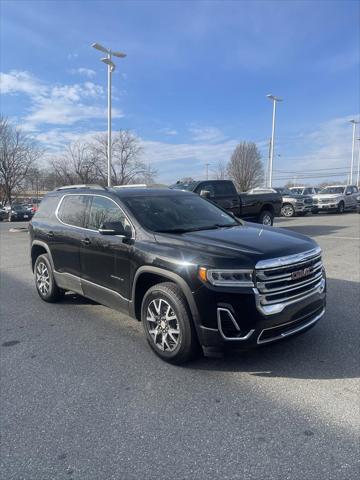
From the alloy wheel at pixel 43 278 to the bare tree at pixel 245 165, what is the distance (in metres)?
63.6

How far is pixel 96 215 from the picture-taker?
4.74m

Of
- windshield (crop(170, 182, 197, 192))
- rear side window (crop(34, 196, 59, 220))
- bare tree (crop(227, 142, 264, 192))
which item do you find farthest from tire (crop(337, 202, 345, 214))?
bare tree (crop(227, 142, 264, 192))

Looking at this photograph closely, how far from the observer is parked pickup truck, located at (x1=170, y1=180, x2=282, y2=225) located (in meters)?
12.9

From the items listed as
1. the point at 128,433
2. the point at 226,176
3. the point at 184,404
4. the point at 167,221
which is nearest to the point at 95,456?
the point at 128,433

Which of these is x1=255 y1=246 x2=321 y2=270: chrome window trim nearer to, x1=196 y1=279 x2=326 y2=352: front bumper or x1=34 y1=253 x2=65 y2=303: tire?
x1=196 y1=279 x2=326 y2=352: front bumper

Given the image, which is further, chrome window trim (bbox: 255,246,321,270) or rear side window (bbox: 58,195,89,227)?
rear side window (bbox: 58,195,89,227)

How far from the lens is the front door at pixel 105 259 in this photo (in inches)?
162

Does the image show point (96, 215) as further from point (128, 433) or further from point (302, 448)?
point (302, 448)

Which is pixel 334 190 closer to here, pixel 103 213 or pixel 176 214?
pixel 176 214

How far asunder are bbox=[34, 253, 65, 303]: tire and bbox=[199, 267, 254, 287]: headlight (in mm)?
3289

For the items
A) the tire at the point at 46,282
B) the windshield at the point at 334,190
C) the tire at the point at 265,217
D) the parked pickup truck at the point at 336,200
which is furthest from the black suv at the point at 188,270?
the windshield at the point at 334,190

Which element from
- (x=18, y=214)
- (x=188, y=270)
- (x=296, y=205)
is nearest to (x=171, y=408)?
(x=188, y=270)

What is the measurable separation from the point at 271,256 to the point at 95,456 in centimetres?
208

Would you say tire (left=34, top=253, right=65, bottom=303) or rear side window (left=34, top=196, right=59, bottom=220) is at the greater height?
rear side window (left=34, top=196, right=59, bottom=220)
